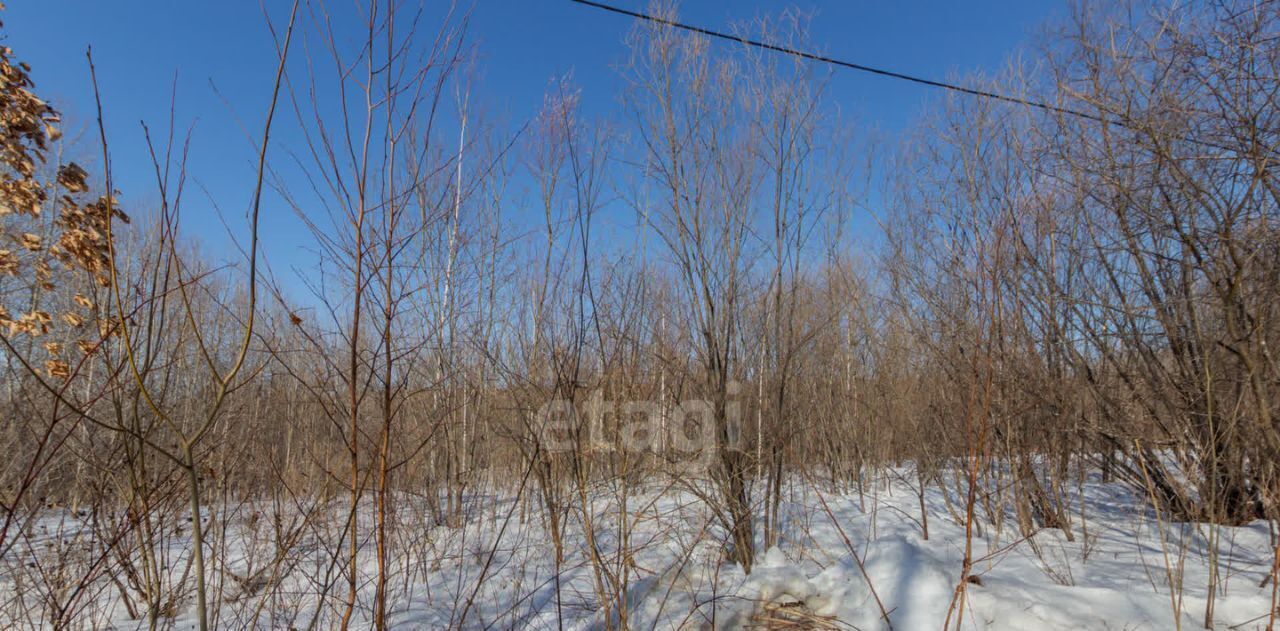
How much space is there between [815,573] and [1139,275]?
332 cm

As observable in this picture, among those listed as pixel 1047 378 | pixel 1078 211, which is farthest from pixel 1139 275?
pixel 1047 378

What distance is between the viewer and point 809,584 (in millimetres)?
3100

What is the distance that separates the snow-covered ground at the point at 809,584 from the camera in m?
2.43

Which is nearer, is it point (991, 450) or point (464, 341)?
point (991, 450)

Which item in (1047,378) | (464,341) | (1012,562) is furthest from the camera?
(464,341)

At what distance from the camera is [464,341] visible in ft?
18.5

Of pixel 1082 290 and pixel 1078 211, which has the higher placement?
pixel 1078 211

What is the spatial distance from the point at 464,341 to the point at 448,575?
234cm

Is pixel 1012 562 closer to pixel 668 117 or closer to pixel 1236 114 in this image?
pixel 1236 114

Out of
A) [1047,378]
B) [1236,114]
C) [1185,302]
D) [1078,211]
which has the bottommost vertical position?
[1047,378]

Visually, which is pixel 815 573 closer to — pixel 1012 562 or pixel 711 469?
pixel 711 469

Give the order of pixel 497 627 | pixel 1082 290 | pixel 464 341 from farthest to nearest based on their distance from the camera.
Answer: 1. pixel 464 341
2. pixel 1082 290
3. pixel 497 627

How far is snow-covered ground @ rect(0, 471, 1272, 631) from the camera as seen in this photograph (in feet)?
7.97

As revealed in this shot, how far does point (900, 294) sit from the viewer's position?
5.06 m
